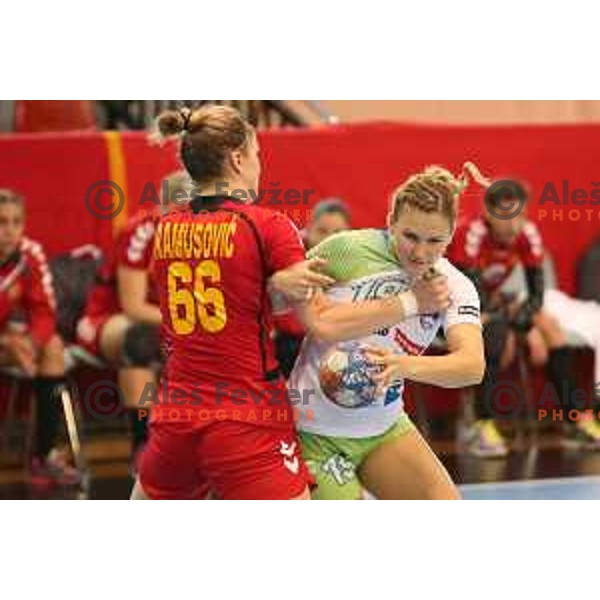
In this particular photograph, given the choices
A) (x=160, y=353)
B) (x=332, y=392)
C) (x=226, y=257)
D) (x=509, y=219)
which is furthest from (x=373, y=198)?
(x=226, y=257)

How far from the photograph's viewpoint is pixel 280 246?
11.6 feet

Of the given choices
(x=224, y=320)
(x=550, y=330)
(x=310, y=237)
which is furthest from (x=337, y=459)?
(x=550, y=330)

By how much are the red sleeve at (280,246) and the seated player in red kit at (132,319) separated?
7.38ft

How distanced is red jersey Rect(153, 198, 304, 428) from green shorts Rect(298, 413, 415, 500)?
0.27 meters

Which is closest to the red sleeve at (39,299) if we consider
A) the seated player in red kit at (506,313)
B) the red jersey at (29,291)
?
the red jersey at (29,291)

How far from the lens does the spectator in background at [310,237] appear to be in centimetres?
487

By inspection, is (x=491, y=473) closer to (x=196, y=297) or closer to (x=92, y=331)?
(x=92, y=331)

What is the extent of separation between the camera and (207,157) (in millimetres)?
3590

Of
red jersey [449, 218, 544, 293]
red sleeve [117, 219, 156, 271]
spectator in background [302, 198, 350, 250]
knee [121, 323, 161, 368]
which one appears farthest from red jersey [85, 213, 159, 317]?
red jersey [449, 218, 544, 293]

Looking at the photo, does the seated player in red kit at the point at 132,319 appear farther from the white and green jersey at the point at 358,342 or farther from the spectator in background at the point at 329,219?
the white and green jersey at the point at 358,342

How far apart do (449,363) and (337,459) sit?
0.43 metres

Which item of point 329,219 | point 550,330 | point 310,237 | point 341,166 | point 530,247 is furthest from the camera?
point 550,330

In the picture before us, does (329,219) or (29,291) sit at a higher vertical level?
(329,219)

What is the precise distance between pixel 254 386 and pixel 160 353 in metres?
2.51
